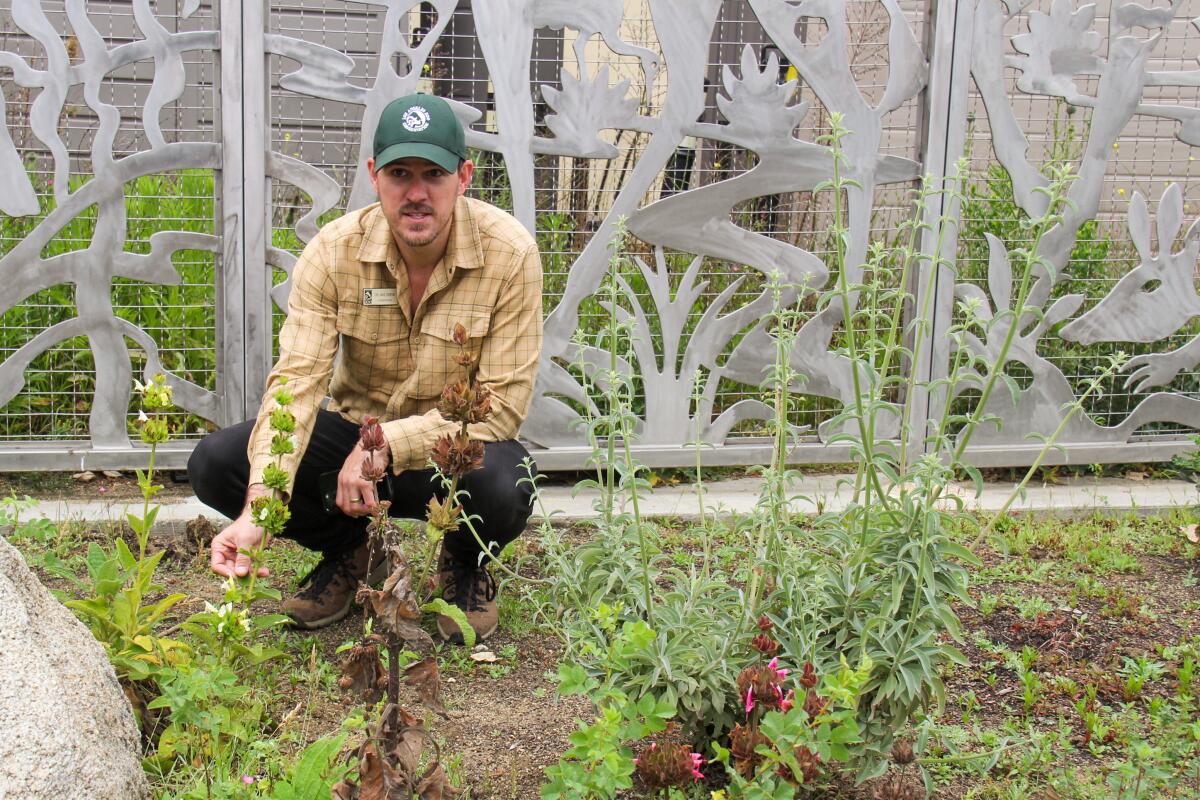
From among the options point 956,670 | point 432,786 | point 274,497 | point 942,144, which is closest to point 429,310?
point 274,497

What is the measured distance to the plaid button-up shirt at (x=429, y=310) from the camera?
12.1ft

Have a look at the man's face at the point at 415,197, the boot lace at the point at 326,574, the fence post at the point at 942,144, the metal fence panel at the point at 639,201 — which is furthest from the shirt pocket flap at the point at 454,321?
the fence post at the point at 942,144

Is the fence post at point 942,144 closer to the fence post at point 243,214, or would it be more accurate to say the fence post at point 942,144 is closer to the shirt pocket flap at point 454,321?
the shirt pocket flap at point 454,321

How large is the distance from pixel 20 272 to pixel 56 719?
9.74 ft

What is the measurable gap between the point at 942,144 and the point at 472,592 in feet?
9.65

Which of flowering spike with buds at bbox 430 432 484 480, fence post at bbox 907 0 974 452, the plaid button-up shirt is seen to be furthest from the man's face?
fence post at bbox 907 0 974 452

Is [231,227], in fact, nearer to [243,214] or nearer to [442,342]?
[243,214]

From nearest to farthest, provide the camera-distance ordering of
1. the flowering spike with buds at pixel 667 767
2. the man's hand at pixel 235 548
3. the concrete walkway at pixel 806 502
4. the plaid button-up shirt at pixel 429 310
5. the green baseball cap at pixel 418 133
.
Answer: the flowering spike with buds at pixel 667 767 < the man's hand at pixel 235 548 < the green baseball cap at pixel 418 133 < the plaid button-up shirt at pixel 429 310 < the concrete walkway at pixel 806 502

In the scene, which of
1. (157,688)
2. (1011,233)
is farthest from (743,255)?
(157,688)

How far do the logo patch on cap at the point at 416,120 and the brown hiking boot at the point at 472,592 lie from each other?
136 cm

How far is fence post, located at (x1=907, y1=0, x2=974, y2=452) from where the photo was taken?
5.08 meters

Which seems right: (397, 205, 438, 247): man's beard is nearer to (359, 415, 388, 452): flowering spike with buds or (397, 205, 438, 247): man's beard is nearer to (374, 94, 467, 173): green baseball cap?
(374, 94, 467, 173): green baseball cap

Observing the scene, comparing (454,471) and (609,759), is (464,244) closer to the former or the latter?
(454,471)

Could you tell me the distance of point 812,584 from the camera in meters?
2.58
